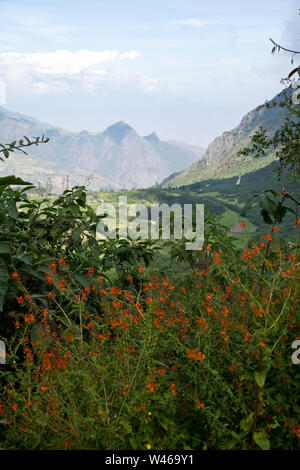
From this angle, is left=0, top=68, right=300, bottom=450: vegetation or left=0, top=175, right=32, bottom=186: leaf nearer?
left=0, top=68, right=300, bottom=450: vegetation

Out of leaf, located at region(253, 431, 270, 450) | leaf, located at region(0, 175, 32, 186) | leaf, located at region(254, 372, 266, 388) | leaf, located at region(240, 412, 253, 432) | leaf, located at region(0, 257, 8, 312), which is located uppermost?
leaf, located at region(0, 175, 32, 186)

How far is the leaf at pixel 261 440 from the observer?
6.06 feet

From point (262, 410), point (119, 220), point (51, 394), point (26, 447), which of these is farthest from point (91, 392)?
point (119, 220)

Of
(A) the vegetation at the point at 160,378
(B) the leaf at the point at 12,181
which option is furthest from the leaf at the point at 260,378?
(B) the leaf at the point at 12,181

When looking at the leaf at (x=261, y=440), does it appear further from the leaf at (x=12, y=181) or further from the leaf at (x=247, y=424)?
the leaf at (x=12, y=181)

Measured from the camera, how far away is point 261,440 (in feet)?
6.14

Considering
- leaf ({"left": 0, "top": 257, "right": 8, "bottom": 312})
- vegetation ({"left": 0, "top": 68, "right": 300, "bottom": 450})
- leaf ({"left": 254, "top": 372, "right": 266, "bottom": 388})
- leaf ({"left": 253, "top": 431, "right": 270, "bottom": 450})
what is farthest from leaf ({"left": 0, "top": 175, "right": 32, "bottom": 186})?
leaf ({"left": 253, "top": 431, "right": 270, "bottom": 450})

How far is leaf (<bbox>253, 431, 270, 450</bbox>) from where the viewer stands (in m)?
1.85

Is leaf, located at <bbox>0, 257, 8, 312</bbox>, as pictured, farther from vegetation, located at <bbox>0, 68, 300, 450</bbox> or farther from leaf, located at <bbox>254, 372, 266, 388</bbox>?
leaf, located at <bbox>254, 372, 266, 388</bbox>

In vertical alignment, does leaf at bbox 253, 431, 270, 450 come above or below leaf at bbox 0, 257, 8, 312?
below

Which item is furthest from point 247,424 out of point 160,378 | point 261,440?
point 160,378

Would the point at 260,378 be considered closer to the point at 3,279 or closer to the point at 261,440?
the point at 261,440
